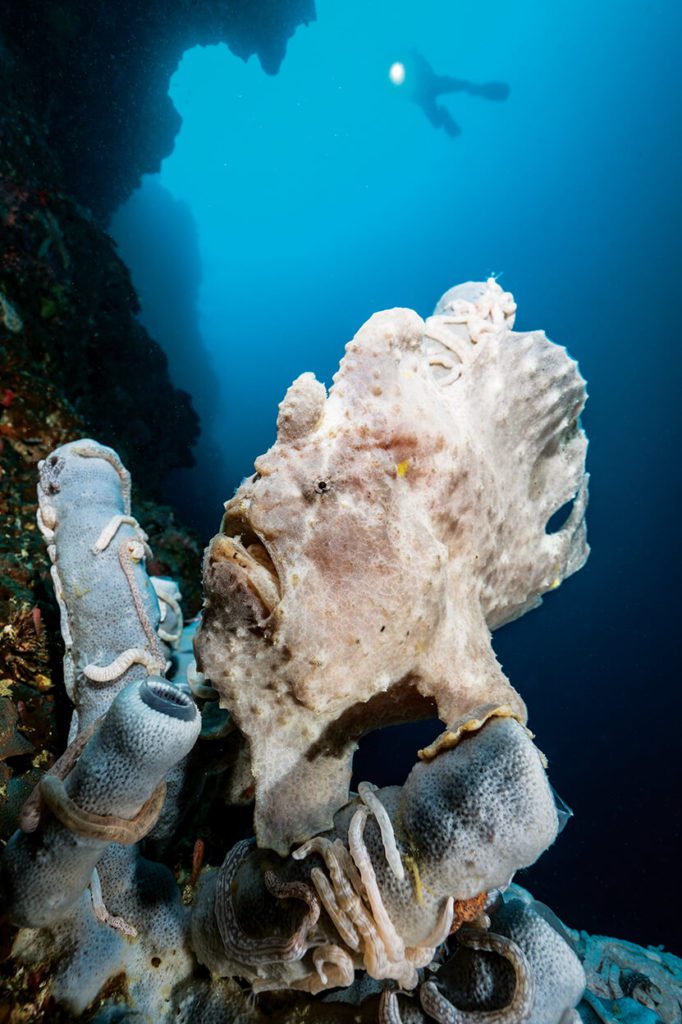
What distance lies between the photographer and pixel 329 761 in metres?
1.84

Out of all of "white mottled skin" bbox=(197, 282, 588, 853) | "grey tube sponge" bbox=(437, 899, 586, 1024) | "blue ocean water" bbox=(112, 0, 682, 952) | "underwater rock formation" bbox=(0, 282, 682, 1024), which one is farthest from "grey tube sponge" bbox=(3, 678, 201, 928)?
"blue ocean water" bbox=(112, 0, 682, 952)

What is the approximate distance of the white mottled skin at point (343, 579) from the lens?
1.66m

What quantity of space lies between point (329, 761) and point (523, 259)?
32555 mm

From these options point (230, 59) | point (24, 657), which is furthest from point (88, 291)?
point (230, 59)

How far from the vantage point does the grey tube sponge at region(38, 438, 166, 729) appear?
6.65 feet

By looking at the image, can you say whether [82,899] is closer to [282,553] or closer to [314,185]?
[282,553]

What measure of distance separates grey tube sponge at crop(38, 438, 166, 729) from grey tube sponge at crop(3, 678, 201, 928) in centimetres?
59

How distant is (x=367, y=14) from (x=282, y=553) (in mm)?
70577

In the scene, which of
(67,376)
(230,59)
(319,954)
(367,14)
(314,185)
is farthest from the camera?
(314,185)

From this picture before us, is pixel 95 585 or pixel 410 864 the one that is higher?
pixel 95 585

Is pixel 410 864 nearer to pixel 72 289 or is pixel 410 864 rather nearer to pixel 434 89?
pixel 72 289

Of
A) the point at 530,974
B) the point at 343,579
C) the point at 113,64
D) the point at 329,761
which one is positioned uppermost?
the point at 113,64

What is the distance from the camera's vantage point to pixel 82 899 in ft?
5.63

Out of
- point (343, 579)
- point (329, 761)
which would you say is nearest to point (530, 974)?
point (329, 761)
